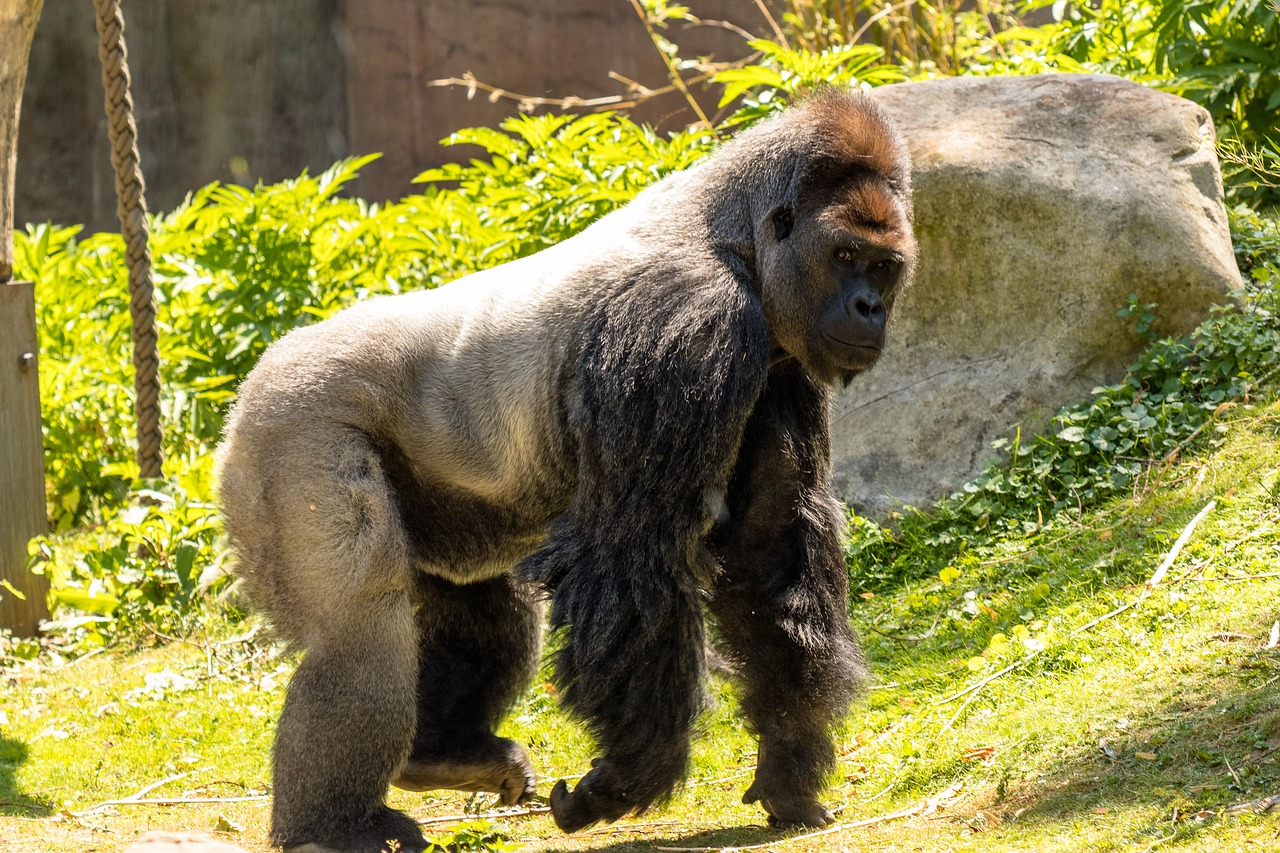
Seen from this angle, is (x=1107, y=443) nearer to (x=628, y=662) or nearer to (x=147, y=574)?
(x=628, y=662)

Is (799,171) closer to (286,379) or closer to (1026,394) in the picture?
(286,379)

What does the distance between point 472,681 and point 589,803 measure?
706 mm

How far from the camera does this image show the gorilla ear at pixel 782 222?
3.28 m

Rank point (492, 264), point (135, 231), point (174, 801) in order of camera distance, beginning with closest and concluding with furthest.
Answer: point (174, 801), point (135, 231), point (492, 264)

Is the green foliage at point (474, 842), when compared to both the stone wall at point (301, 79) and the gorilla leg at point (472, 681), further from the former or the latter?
the stone wall at point (301, 79)

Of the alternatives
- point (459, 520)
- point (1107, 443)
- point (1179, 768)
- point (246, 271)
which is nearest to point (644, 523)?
point (459, 520)

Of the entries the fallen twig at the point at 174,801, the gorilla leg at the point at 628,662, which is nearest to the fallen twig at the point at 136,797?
the fallen twig at the point at 174,801

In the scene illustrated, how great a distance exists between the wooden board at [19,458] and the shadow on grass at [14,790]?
3.39 ft

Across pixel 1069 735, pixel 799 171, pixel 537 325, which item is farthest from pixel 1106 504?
pixel 537 325

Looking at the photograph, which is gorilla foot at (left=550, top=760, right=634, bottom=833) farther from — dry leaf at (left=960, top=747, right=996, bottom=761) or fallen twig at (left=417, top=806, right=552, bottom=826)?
dry leaf at (left=960, top=747, right=996, bottom=761)

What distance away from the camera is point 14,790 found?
12.7ft

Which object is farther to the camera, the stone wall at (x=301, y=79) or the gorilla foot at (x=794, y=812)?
the stone wall at (x=301, y=79)

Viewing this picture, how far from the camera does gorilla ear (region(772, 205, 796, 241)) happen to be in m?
3.28

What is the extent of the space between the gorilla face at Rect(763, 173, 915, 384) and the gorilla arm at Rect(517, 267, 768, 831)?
7.1 inches
